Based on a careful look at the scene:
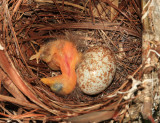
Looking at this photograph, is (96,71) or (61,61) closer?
(96,71)

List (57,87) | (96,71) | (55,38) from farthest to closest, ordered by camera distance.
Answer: (55,38) → (57,87) → (96,71)

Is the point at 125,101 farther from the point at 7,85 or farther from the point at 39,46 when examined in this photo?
the point at 39,46

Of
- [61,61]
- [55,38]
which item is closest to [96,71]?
[61,61]

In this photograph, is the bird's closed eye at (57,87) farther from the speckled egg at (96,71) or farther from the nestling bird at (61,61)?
the speckled egg at (96,71)

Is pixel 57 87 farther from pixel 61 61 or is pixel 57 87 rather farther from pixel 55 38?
pixel 55 38

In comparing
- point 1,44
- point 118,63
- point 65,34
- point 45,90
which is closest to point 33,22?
point 65,34

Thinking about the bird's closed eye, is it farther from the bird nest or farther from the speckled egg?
the speckled egg

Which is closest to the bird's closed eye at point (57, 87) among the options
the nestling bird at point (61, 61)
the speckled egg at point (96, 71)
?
the nestling bird at point (61, 61)
